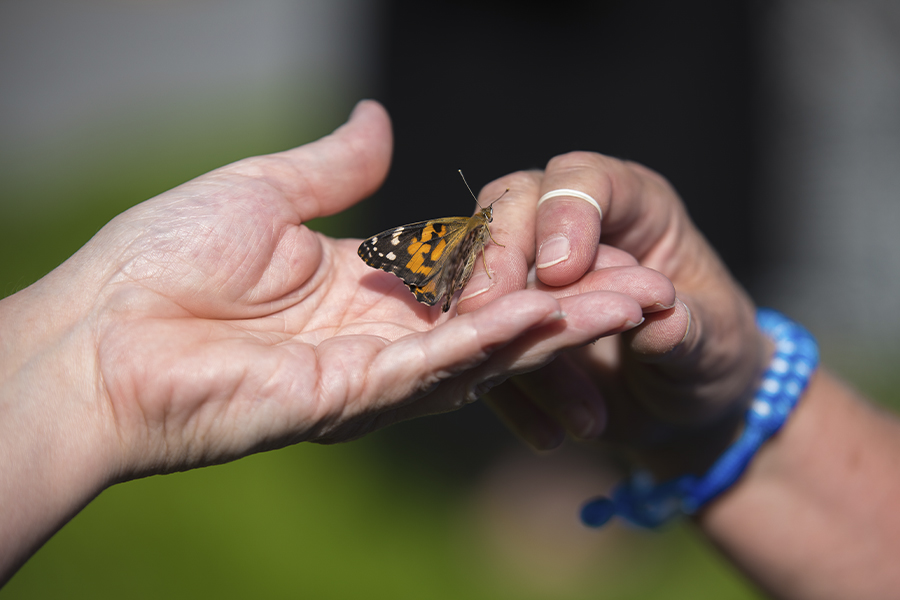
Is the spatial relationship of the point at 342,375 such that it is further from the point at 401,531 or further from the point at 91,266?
the point at 401,531

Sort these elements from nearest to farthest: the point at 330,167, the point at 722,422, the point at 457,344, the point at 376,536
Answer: the point at 457,344 < the point at 330,167 < the point at 722,422 < the point at 376,536

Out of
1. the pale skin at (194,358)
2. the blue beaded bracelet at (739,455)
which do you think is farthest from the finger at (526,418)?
the pale skin at (194,358)

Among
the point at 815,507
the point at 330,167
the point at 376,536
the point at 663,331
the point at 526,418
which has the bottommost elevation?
the point at 376,536

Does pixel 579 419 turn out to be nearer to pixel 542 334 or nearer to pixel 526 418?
pixel 526 418

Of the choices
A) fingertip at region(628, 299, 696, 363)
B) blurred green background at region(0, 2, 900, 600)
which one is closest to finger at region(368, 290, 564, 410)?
fingertip at region(628, 299, 696, 363)

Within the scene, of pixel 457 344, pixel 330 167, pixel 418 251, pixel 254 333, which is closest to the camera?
pixel 457 344

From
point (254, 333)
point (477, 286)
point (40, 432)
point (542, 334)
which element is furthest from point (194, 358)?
point (542, 334)

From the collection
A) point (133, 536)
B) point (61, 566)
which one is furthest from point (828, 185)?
point (61, 566)
